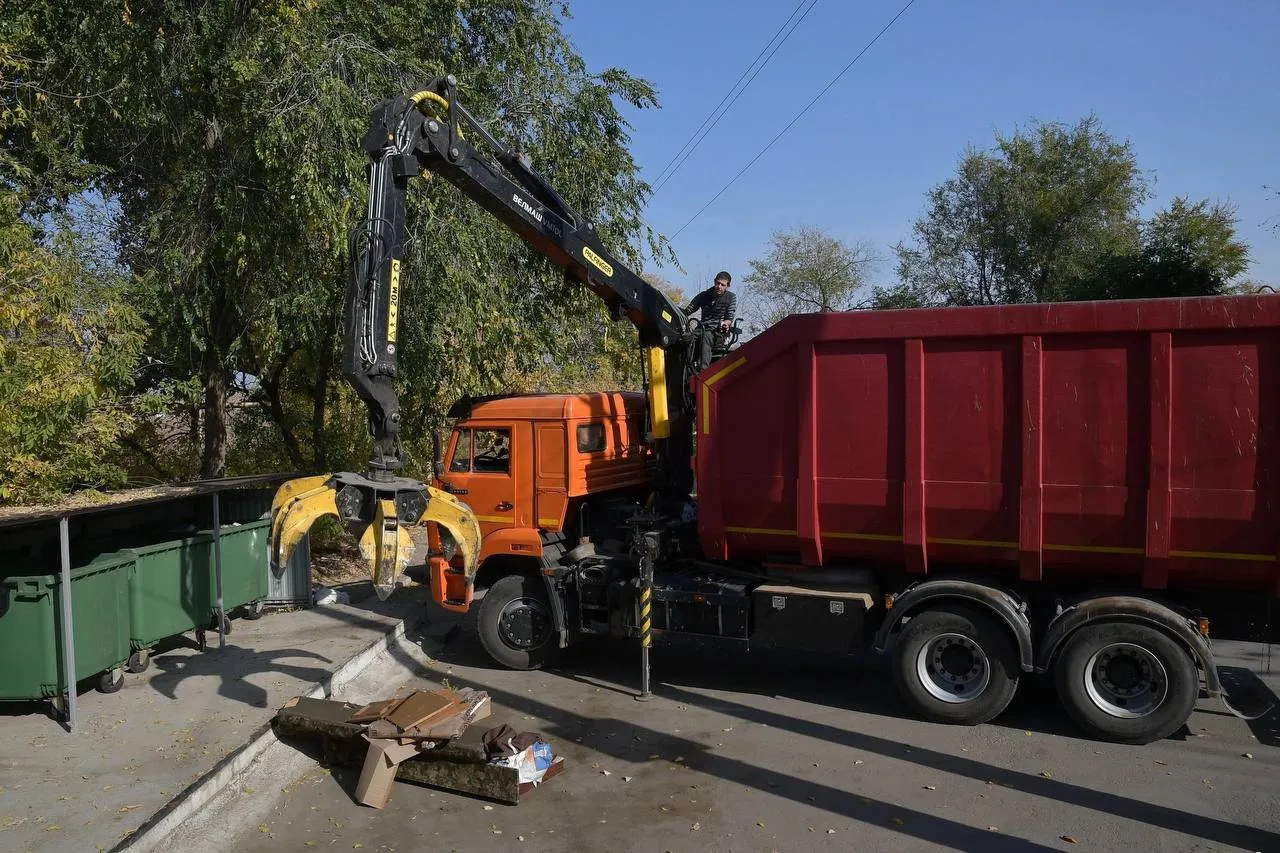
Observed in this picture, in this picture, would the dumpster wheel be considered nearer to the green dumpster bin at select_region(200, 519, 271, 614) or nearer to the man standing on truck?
the green dumpster bin at select_region(200, 519, 271, 614)

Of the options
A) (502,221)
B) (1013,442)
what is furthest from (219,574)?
(1013,442)

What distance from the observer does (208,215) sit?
38.2ft

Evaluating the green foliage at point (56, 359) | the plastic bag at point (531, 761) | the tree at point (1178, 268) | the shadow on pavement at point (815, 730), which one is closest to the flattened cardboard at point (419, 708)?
the plastic bag at point (531, 761)

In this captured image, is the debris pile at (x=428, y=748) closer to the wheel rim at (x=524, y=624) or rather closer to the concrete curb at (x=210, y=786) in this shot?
the concrete curb at (x=210, y=786)

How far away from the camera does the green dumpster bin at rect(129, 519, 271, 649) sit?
796 cm

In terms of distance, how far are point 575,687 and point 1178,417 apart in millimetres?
5546

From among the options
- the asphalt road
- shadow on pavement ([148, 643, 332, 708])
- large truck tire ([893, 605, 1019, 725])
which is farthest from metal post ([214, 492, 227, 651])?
large truck tire ([893, 605, 1019, 725])

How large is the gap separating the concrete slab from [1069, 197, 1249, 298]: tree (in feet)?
66.0

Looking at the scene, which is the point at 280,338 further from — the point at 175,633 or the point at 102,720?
the point at 102,720

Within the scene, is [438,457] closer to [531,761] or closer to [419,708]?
[419,708]

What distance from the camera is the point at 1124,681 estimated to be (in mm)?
6801

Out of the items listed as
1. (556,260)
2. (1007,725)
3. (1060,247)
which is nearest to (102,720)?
(556,260)

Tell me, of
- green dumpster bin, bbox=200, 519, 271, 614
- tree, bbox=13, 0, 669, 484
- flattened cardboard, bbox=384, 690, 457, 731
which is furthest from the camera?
tree, bbox=13, 0, 669, 484

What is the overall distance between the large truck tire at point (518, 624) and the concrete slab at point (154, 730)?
1238 mm
